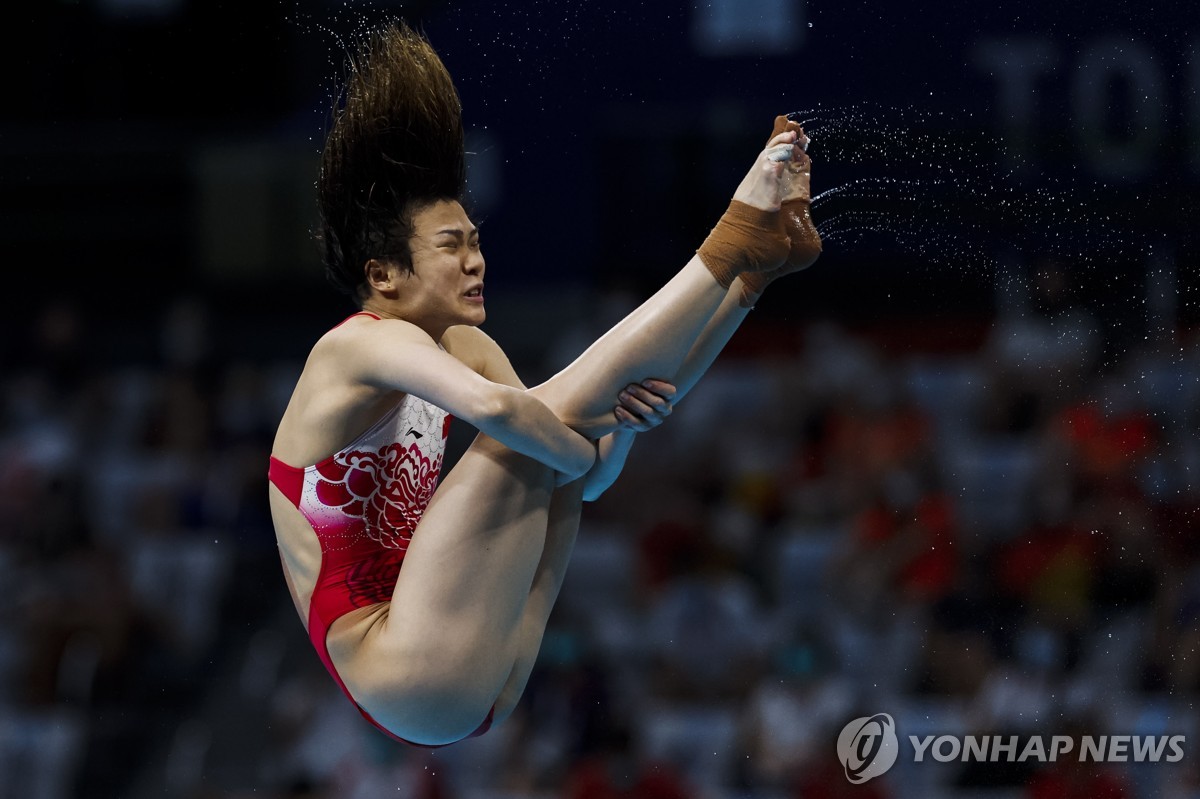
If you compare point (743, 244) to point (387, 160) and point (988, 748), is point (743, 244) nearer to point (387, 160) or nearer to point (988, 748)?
point (387, 160)

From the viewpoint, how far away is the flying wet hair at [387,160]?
3.23 metres

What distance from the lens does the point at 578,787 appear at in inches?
224

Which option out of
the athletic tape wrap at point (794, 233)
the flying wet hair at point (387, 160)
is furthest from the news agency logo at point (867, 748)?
the flying wet hair at point (387, 160)

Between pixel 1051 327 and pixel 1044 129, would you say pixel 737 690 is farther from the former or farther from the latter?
pixel 1044 129

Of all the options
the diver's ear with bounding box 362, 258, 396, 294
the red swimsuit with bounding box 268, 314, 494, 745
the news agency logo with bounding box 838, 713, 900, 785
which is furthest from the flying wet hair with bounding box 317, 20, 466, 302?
the news agency logo with bounding box 838, 713, 900, 785

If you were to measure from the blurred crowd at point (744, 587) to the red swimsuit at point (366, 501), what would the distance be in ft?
8.46

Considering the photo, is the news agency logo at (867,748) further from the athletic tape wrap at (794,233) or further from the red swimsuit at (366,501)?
the athletic tape wrap at (794,233)

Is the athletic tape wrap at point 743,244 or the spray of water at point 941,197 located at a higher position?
the athletic tape wrap at point 743,244

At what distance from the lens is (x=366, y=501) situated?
320 centimetres

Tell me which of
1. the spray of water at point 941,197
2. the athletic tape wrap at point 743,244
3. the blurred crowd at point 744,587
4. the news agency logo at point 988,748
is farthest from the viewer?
the blurred crowd at point 744,587

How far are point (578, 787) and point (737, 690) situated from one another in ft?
2.67

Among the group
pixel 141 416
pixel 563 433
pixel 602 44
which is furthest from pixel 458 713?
pixel 141 416

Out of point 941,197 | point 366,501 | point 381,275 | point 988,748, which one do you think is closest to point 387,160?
point 381,275

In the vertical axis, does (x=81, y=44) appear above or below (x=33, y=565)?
above
